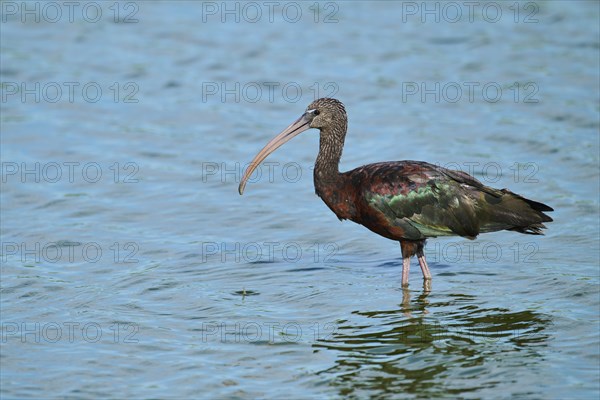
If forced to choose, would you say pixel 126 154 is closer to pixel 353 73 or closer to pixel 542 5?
pixel 353 73

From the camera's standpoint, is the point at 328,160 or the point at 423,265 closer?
the point at 423,265

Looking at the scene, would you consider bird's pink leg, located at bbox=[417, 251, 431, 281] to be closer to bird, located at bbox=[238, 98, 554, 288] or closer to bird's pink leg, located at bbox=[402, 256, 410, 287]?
bird, located at bbox=[238, 98, 554, 288]

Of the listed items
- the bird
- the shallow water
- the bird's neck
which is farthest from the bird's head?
the shallow water

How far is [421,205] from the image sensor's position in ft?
39.3

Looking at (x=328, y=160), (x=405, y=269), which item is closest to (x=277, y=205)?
(x=328, y=160)

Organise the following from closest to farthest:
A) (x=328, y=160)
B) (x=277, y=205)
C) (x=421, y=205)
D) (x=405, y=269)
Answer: (x=421, y=205)
(x=405, y=269)
(x=328, y=160)
(x=277, y=205)

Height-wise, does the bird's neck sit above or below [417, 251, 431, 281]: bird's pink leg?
above

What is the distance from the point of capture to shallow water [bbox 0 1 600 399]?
10.2 m

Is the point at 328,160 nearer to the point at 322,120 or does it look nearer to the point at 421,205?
the point at 322,120

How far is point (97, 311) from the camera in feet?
38.0

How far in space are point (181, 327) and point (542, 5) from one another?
1570cm

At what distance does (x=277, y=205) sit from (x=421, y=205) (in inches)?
157

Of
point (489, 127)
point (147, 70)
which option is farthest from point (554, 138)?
point (147, 70)

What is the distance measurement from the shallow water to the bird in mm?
630
